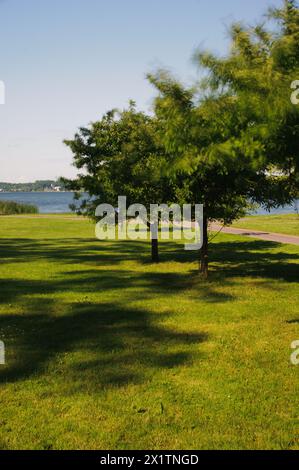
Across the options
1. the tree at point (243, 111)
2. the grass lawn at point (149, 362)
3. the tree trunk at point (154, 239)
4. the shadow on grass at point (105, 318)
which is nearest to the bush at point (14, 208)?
the shadow on grass at point (105, 318)

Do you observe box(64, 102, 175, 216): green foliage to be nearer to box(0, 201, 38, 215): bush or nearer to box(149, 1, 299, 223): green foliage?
box(149, 1, 299, 223): green foliage

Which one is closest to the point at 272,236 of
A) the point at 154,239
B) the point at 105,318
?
the point at 154,239

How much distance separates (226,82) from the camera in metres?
9.06

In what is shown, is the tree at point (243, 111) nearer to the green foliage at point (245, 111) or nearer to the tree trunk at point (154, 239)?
the green foliage at point (245, 111)

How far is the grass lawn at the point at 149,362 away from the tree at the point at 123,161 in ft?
10.2

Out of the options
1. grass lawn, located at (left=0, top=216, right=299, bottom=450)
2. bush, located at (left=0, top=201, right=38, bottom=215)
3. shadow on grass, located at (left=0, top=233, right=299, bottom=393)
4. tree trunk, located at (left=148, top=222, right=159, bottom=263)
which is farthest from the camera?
bush, located at (left=0, top=201, right=38, bottom=215)

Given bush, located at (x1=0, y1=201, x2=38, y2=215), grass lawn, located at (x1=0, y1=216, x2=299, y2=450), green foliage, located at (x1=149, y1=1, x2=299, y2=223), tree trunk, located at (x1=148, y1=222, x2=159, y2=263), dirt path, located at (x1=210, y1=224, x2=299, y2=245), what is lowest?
grass lawn, located at (x1=0, y1=216, x2=299, y2=450)

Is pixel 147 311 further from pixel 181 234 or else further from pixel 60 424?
pixel 181 234

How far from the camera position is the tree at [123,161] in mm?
15383

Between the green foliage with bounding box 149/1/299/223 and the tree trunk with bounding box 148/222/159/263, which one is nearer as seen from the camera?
the green foliage with bounding box 149/1/299/223

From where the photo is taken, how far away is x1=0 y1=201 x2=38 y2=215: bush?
62.2 meters

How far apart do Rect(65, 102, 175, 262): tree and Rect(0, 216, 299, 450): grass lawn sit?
3105 mm

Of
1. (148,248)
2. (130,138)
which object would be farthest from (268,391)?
(148,248)

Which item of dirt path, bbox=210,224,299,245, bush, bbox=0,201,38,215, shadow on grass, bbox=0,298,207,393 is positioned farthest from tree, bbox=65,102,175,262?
bush, bbox=0,201,38,215
